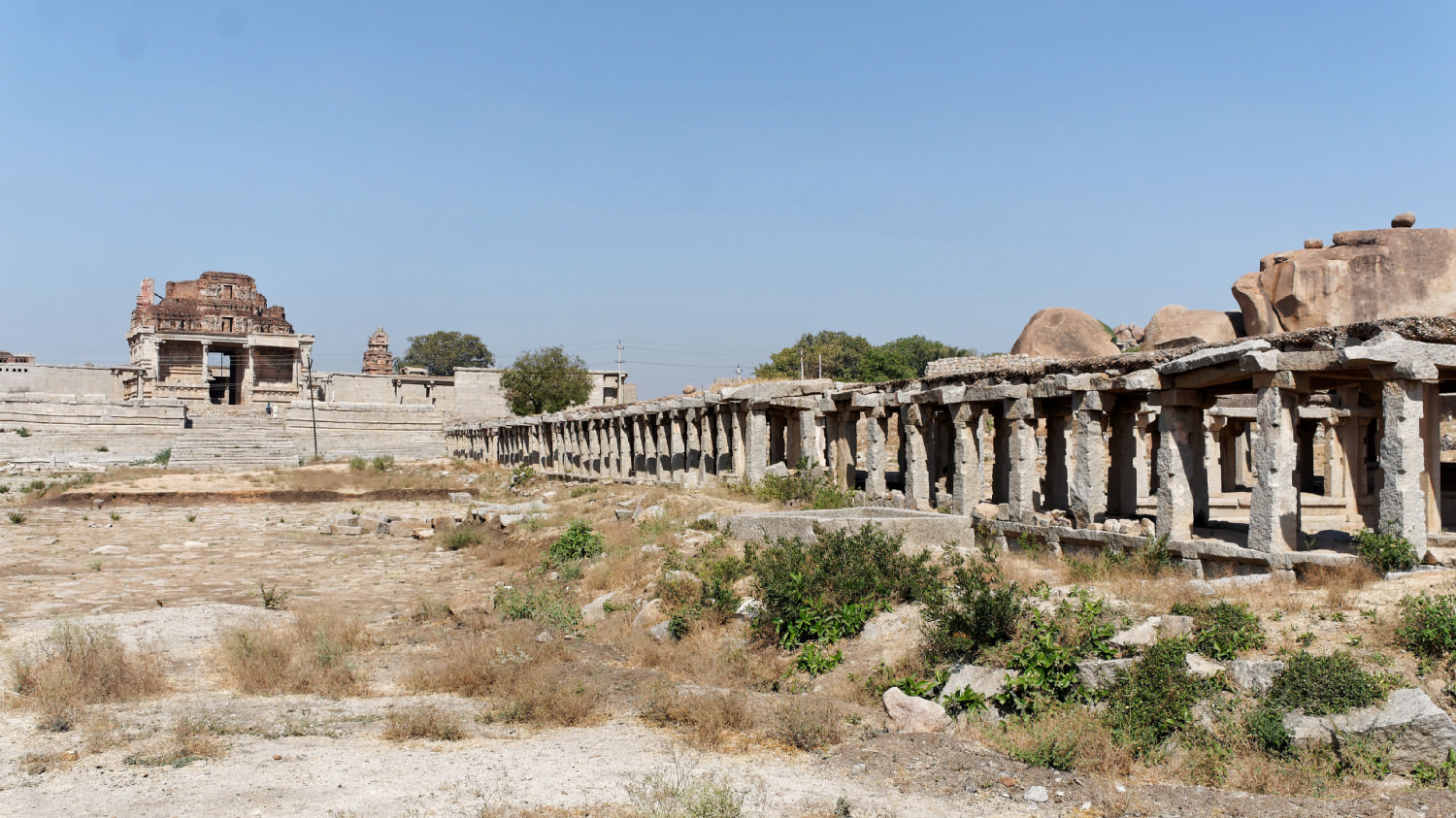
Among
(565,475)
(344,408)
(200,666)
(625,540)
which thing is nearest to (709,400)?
(625,540)

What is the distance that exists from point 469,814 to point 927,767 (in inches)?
119

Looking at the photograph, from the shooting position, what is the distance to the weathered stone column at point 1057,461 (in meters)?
15.9

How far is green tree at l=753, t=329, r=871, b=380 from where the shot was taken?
7475cm

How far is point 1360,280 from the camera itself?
103 feet

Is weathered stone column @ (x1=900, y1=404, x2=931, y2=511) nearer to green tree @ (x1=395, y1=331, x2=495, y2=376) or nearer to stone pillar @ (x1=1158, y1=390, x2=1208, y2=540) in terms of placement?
stone pillar @ (x1=1158, y1=390, x2=1208, y2=540)

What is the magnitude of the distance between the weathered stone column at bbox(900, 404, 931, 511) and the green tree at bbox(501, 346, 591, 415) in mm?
37592

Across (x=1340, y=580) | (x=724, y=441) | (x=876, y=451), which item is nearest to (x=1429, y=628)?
(x=1340, y=580)

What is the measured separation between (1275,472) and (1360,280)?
25.8 meters

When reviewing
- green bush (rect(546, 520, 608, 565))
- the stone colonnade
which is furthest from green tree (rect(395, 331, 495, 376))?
green bush (rect(546, 520, 608, 565))

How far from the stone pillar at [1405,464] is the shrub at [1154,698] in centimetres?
468

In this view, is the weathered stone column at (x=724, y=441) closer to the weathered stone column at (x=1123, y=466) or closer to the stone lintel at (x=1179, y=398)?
the weathered stone column at (x=1123, y=466)

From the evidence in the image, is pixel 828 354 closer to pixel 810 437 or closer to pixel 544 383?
pixel 544 383

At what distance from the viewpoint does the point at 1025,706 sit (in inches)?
288

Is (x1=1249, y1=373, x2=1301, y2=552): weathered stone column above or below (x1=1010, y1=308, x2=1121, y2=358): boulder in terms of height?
below
